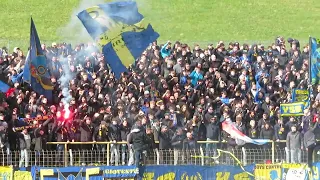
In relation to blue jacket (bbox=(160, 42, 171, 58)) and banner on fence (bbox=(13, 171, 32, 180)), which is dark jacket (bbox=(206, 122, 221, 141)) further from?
banner on fence (bbox=(13, 171, 32, 180))

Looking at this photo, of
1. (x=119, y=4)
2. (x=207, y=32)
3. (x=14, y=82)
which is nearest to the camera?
(x=119, y=4)

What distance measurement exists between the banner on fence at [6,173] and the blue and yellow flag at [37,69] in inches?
121

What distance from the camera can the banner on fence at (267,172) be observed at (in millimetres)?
28844

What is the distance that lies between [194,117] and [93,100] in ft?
10.2

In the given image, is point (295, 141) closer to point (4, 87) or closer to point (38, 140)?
point (38, 140)

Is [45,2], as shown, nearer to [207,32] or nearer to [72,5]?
[72,5]

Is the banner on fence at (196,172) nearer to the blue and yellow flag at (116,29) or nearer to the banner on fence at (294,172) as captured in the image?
the banner on fence at (294,172)

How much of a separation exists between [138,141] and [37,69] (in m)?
3.76

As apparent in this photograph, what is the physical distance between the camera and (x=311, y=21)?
168ft

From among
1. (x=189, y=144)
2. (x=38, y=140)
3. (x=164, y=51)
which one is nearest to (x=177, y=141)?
(x=189, y=144)

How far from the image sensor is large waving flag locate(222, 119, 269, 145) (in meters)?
29.2

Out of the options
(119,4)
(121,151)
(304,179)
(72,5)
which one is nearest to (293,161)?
(304,179)

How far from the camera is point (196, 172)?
1129 inches

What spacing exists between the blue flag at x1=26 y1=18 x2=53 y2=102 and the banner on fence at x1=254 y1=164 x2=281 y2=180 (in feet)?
22.0
